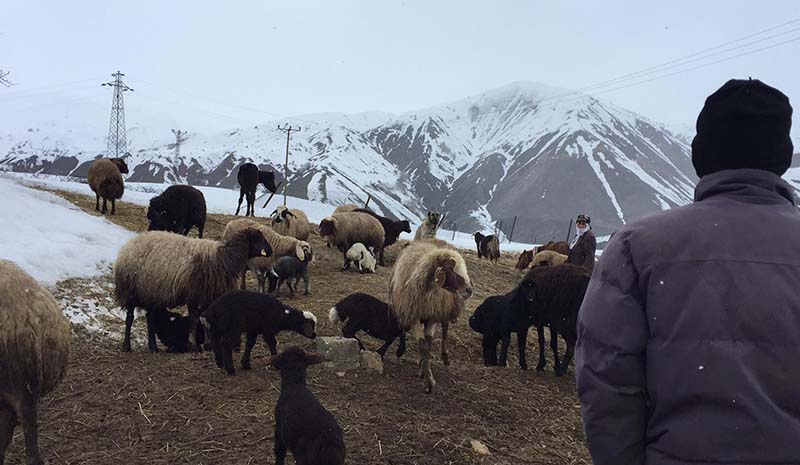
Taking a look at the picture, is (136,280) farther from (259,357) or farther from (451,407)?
(451,407)

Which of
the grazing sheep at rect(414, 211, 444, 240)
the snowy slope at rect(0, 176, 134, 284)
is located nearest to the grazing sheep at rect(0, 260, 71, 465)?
the snowy slope at rect(0, 176, 134, 284)

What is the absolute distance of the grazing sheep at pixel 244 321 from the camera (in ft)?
19.5

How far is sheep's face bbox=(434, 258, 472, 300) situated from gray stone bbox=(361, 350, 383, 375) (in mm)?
1203

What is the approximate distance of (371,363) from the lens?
629 centimetres

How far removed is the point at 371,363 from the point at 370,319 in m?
0.75

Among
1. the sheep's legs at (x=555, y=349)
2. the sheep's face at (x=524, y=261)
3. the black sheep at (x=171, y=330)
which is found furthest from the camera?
the sheep's face at (x=524, y=261)

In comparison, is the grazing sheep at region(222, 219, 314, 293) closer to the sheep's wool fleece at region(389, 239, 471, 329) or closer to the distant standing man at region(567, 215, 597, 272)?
the sheep's wool fleece at region(389, 239, 471, 329)

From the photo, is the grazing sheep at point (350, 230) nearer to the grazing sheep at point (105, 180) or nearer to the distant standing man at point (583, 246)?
the grazing sheep at point (105, 180)

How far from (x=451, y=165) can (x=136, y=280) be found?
174485 millimetres

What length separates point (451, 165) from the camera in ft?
586

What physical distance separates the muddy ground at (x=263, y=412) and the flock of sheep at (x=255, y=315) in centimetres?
35

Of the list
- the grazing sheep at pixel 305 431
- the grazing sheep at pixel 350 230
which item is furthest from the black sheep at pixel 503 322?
the grazing sheep at pixel 350 230

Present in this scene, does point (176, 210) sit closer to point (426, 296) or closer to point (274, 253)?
point (274, 253)

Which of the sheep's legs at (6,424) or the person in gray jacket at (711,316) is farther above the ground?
the person in gray jacket at (711,316)
